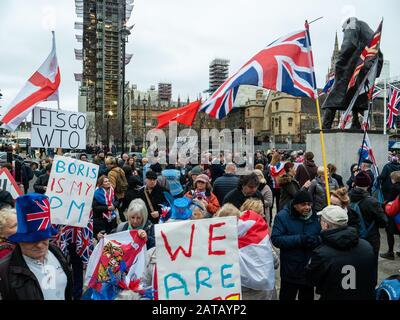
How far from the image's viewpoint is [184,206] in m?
3.85

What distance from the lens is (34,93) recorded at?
6285 mm

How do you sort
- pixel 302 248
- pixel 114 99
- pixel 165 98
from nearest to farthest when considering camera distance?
pixel 302 248, pixel 114 99, pixel 165 98

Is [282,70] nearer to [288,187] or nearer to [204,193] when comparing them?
[288,187]

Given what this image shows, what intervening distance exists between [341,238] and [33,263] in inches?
93.6

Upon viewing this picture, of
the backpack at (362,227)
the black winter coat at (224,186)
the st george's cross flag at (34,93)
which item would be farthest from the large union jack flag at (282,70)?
the st george's cross flag at (34,93)

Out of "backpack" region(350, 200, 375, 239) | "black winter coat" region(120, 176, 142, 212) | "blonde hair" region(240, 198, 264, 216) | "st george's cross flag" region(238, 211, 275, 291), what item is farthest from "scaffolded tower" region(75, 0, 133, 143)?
"st george's cross flag" region(238, 211, 275, 291)

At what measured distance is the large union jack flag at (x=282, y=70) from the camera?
5.86 meters

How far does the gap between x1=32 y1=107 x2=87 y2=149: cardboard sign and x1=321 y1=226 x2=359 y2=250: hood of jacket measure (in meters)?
4.72

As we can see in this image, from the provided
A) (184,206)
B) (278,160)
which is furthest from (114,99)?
(184,206)

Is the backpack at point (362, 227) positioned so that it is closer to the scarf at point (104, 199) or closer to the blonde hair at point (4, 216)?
the scarf at point (104, 199)

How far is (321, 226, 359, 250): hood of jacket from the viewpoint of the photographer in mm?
2965
